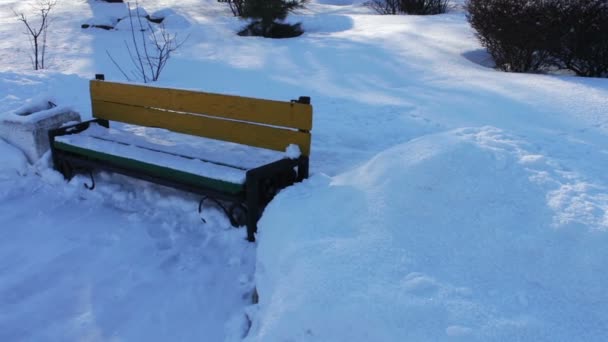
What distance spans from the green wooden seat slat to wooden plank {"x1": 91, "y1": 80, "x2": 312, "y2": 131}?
553 mm

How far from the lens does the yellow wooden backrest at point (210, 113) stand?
348cm

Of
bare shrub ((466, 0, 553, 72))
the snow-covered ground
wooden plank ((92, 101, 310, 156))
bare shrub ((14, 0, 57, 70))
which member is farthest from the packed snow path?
bare shrub ((466, 0, 553, 72))

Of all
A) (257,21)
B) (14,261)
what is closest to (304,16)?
(257,21)

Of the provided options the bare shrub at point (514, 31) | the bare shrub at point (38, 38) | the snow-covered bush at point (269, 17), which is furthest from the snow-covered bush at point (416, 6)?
the bare shrub at point (38, 38)

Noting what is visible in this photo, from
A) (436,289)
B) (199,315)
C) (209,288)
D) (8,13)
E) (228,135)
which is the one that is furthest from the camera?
(8,13)

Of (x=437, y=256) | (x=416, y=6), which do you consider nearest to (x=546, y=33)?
(x=437, y=256)

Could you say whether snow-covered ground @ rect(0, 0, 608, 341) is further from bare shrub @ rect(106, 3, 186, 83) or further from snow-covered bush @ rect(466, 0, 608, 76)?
bare shrub @ rect(106, 3, 186, 83)

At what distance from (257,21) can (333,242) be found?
8261 mm

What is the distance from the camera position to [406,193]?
2.80 m

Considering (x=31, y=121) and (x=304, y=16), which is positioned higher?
(x=304, y=16)

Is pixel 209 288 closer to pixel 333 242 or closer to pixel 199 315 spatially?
pixel 199 315

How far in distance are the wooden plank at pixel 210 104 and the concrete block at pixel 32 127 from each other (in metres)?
0.38

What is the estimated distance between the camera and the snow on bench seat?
11.1 feet

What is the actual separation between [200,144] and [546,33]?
450cm
